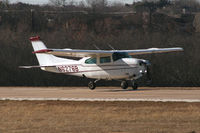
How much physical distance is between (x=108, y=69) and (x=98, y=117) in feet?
43.5

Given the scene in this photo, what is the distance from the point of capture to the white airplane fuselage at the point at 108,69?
29.3 meters

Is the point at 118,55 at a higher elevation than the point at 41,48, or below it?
higher

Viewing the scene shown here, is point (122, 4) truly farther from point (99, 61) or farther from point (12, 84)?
point (99, 61)

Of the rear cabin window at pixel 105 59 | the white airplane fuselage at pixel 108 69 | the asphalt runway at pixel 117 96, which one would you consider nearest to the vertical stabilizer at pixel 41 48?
the white airplane fuselage at pixel 108 69

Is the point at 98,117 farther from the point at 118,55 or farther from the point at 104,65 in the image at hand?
the point at 104,65

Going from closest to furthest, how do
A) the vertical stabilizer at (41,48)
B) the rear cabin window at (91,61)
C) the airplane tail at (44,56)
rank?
the rear cabin window at (91,61)
the airplane tail at (44,56)
the vertical stabilizer at (41,48)

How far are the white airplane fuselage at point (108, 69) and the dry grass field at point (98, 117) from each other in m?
7.67

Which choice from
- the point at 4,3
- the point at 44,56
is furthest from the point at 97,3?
the point at 44,56

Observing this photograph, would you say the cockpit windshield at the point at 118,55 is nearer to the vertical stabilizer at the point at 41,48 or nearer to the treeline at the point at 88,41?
the vertical stabilizer at the point at 41,48

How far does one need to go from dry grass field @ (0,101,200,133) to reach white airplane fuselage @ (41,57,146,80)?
767cm

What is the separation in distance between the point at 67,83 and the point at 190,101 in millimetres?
24369

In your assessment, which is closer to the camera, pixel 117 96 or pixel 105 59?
pixel 117 96

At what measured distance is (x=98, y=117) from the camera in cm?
1739

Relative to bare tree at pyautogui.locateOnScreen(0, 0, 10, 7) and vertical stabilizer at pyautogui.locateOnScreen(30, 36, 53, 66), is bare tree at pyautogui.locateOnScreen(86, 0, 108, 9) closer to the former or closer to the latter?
bare tree at pyautogui.locateOnScreen(0, 0, 10, 7)
